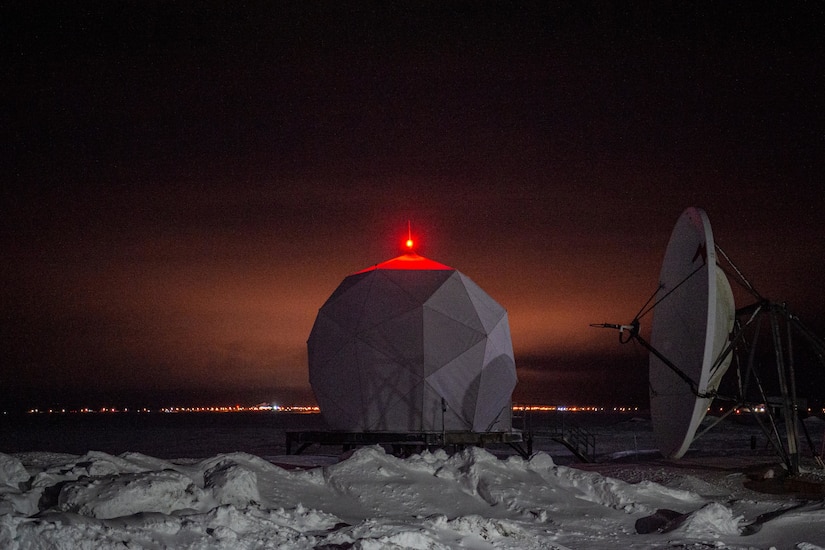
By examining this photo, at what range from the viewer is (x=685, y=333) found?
18.5 meters

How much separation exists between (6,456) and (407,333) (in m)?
17.7

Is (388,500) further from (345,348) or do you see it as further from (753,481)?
(345,348)

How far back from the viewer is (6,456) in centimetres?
1102

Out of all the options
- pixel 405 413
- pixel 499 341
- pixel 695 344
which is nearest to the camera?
pixel 695 344

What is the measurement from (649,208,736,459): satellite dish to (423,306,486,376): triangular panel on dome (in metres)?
8.55

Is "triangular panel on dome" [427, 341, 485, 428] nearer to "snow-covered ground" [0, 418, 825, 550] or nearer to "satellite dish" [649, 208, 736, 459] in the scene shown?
"satellite dish" [649, 208, 736, 459]

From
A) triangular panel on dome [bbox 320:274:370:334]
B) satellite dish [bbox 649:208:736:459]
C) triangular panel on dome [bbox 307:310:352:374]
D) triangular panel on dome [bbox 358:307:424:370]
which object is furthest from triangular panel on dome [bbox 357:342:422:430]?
satellite dish [bbox 649:208:736:459]

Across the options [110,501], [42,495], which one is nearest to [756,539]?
[110,501]

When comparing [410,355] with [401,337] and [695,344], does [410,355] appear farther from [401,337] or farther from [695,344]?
[695,344]

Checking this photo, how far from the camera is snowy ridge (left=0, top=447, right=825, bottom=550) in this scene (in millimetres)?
8430

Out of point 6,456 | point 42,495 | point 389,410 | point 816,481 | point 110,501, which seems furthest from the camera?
point 389,410

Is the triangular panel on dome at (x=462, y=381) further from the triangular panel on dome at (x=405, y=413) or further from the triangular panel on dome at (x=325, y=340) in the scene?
the triangular panel on dome at (x=325, y=340)

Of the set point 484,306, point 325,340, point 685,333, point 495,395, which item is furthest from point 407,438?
point 685,333

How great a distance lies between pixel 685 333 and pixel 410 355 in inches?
430
